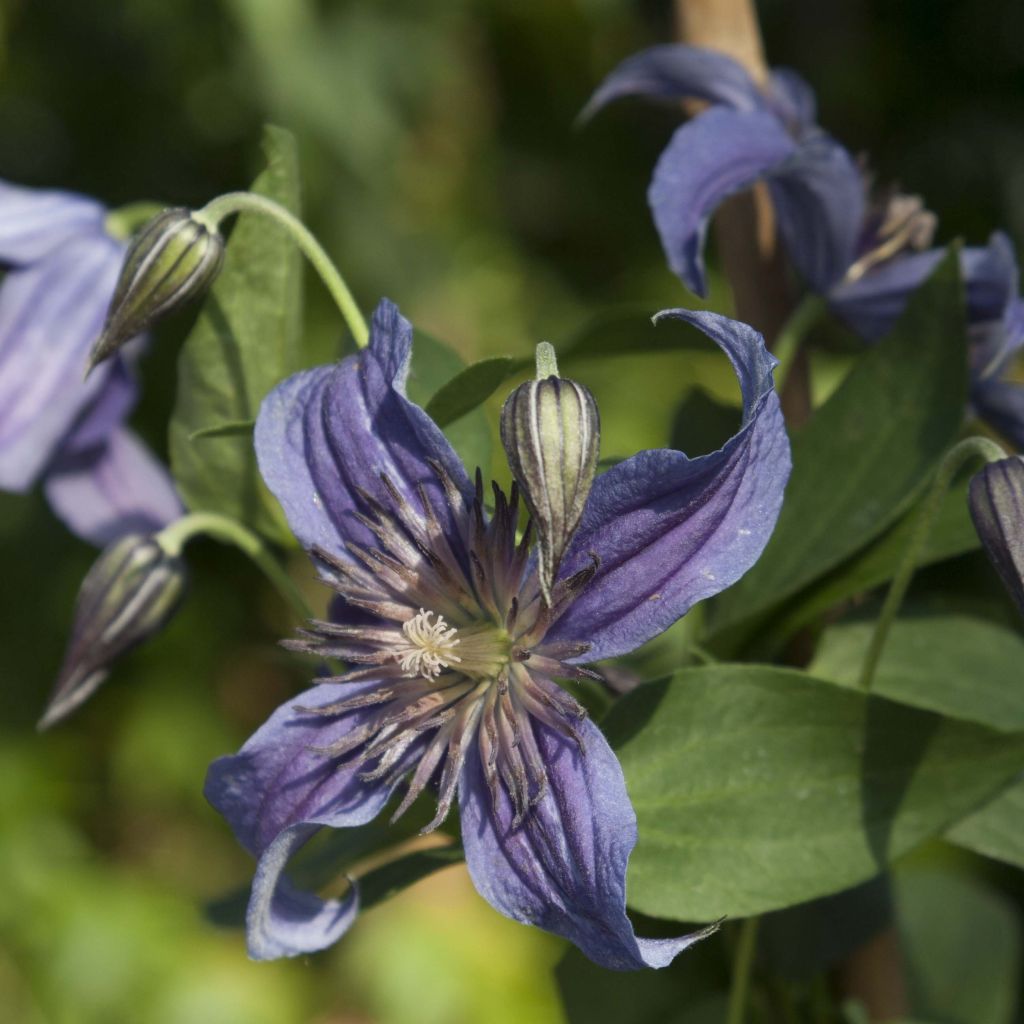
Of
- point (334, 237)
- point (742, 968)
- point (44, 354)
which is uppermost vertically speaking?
point (44, 354)

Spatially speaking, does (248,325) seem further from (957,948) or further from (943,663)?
(957,948)

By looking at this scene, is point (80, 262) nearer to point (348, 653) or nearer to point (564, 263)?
point (348, 653)

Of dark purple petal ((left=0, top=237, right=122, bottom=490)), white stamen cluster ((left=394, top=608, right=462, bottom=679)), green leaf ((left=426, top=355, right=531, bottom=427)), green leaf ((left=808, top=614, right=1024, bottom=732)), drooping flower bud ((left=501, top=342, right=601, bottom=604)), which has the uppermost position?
drooping flower bud ((left=501, top=342, right=601, bottom=604))

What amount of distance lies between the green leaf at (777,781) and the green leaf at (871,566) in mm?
93

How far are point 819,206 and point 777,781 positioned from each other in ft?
1.02

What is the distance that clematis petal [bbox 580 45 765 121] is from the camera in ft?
2.48

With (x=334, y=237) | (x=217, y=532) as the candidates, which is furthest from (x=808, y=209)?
(x=334, y=237)

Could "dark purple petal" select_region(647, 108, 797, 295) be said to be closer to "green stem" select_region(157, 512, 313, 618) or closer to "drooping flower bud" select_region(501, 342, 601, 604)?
"drooping flower bud" select_region(501, 342, 601, 604)

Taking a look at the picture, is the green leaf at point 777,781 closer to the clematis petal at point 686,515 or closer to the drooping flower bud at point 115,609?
the clematis petal at point 686,515

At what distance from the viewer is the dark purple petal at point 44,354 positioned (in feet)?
2.46

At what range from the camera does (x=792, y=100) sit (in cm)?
80

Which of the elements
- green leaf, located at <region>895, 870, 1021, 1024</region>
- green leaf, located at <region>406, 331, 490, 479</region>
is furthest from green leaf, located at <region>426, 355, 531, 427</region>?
green leaf, located at <region>895, 870, 1021, 1024</region>

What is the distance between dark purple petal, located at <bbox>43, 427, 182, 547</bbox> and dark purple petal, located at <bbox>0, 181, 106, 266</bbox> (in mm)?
113

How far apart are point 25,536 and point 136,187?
647 millimetres
